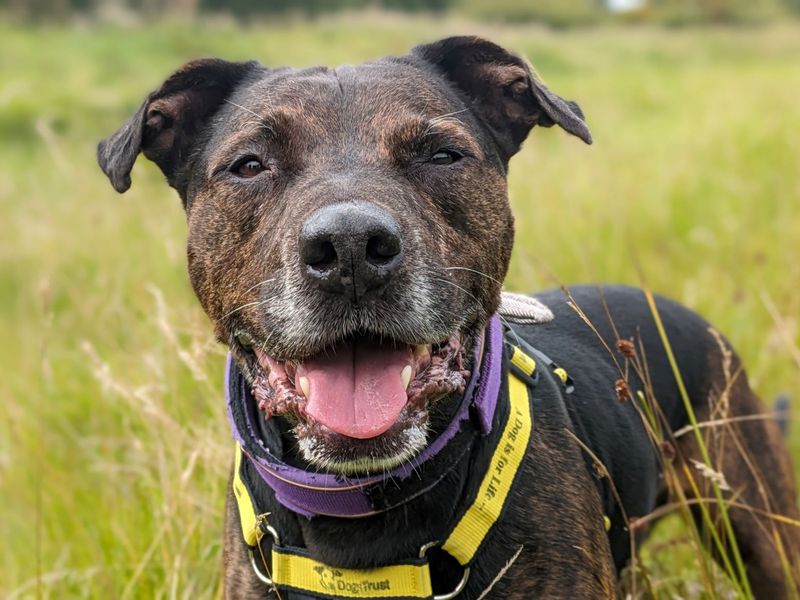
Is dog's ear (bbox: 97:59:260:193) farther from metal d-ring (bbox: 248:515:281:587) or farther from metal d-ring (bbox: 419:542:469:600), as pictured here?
metal d-ring (bbox: 419:542:469:600)

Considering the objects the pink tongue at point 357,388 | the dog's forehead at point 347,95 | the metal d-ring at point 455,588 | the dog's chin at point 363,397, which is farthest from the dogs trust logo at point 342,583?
the dog's forehead at point 347,95

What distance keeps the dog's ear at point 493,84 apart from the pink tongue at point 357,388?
1032mm

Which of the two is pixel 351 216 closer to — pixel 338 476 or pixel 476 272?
pixel 476 272

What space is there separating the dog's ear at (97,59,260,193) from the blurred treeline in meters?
25.2

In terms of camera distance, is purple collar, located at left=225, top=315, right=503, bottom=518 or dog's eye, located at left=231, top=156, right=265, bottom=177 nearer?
purple collar, located at left=225, top=315, right=503, bottom=518

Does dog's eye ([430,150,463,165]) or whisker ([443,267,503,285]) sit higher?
dog's eye ([430,150,463,165])

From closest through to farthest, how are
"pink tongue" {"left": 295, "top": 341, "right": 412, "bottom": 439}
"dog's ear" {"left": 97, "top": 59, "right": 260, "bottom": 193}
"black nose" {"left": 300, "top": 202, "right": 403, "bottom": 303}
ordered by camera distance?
"black nose" {"left": 300, "top": 202, "right": 403, "bottom": 303} < "pink tongue" {"left": 295, "top": 341, "right": 412, "bottom": 439} < "dog's ear" {"left": 97, "top": 59, "right": 260, "bottom": 193}

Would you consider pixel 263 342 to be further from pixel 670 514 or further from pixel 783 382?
pixel 783 382

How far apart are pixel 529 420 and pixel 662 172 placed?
6.88 m

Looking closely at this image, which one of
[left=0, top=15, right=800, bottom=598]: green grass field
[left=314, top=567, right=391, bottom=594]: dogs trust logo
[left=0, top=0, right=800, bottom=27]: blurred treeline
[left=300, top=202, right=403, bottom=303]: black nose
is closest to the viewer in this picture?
[left=300, top=202, right=403, bottom=303]: black nose

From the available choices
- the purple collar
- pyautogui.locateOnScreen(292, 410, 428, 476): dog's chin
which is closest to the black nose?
pyautogui.locateOnScreen(292, 410, 428, 476): dog's chin

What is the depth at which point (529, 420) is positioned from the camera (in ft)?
8.97

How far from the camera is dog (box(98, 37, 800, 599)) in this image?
242 cm

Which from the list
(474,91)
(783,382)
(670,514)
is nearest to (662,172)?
(783,382)
